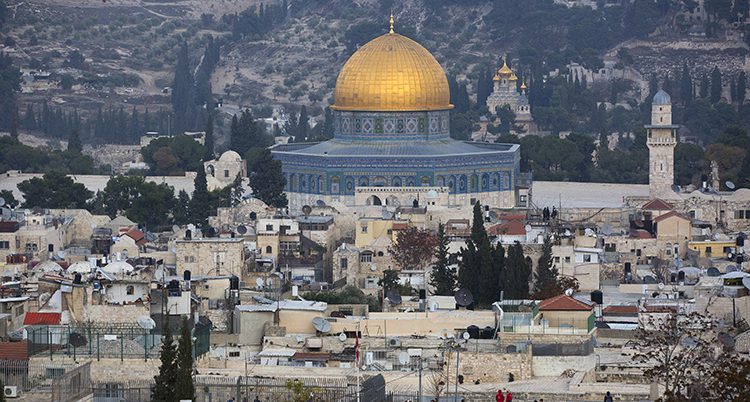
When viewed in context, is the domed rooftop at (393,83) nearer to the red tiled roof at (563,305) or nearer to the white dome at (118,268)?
the white dome at (118,268)

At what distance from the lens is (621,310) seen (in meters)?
47.8

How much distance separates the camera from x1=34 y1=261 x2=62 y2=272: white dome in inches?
2105

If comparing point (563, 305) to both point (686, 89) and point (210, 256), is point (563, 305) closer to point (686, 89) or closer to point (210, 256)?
point (210, 256)

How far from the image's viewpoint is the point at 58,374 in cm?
3797

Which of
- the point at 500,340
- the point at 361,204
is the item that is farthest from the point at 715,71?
the point at 500,340

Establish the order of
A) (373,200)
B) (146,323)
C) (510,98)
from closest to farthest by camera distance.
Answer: (146,323) → (373,200) → (510,98)

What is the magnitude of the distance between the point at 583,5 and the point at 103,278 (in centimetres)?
9497

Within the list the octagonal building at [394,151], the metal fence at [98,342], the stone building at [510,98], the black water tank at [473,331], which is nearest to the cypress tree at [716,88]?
the stone building at [510,98]

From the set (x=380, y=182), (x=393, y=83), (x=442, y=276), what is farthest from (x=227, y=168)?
(x=442, y=276)

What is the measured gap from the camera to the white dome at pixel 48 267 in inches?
2105

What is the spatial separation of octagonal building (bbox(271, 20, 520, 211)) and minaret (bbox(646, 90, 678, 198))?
132 inches

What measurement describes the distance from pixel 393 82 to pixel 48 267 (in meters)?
23.2

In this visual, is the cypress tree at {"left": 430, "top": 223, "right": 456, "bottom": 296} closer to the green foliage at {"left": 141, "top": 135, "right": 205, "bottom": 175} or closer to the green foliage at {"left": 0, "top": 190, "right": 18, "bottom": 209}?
the green foliage at {"left": 0, "top": 190, "right": 18, "bottom": 209}

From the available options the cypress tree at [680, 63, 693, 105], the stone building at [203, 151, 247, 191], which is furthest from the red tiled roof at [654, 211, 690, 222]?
the cypress tree at [680, 63, 693, 105]
